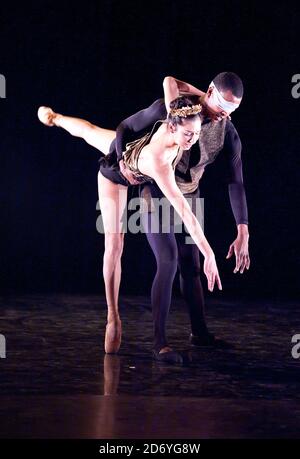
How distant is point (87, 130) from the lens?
171 inches

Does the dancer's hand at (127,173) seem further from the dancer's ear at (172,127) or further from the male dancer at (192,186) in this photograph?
the dancer's ear at (172,127)

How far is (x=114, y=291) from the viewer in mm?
4008

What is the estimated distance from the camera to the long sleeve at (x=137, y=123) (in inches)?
153

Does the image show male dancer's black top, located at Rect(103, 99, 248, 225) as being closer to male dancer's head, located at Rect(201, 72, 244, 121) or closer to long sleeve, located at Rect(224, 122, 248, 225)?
long sleeve, located at Rect(224, 122, 248, 225)

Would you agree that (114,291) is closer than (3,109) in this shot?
Yes

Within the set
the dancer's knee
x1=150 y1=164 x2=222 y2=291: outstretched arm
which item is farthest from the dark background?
x1=150 y1=164 x2=222 y2=291: outstretched arm

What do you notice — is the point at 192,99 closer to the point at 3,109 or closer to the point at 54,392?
the point at 54,392


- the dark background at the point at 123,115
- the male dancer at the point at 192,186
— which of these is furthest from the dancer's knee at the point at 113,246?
the dark background at the point at 123,115

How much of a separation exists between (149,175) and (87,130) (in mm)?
779

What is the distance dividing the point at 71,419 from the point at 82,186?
3.33m

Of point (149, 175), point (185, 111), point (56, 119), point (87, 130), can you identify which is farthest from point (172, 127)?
point (56, 119)

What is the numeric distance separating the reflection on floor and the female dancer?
0.91ft

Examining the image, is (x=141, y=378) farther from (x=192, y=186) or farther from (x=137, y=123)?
(x=137, y=123)
